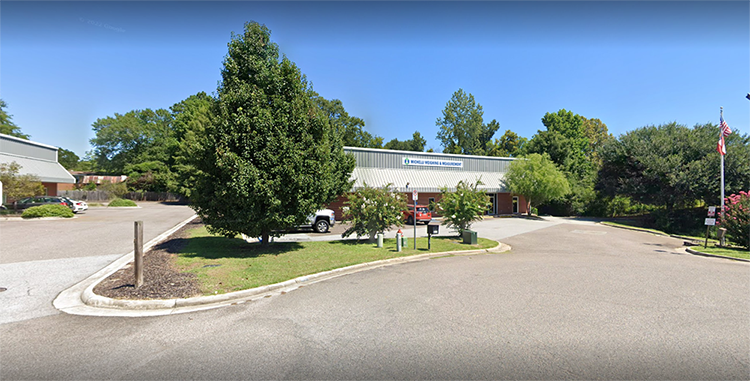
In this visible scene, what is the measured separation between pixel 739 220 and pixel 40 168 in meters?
55.6

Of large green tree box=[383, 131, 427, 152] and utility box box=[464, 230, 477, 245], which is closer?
utility box box=[464, 230, 477, 245]

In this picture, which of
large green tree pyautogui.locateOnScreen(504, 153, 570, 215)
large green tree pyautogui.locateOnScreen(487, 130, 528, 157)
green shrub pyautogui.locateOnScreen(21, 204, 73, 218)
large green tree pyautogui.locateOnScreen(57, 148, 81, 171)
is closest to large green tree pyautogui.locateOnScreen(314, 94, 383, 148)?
large green tree pyautogui.locateOnScreen(487, 130, 528, 157)

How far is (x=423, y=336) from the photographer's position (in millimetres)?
5059

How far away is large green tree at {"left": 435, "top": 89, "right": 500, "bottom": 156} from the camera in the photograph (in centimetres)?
6650

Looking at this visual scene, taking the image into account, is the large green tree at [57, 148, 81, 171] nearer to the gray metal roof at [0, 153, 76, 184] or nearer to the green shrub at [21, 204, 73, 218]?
the gray metal roof at [0, 153, 76, 184]

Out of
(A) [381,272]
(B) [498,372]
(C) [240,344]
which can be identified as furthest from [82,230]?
(B) [498,372]

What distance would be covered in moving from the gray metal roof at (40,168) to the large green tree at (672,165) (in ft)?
180

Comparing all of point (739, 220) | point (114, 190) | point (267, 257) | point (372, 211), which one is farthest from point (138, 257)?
point (114, 190)

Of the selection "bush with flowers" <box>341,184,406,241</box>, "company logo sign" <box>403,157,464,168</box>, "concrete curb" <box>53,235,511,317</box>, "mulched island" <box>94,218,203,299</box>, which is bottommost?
"concrete curb" <box>53,235,511,317</box>

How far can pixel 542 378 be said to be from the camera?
3834 millimetres

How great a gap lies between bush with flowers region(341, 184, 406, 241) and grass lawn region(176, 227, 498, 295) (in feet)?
2.56

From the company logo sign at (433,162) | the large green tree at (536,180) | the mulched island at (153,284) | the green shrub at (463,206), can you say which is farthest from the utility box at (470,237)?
the large green tree at (536,180)

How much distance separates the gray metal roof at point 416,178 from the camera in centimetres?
3338

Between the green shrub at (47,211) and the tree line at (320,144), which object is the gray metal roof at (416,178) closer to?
the tree line at (320,144)
